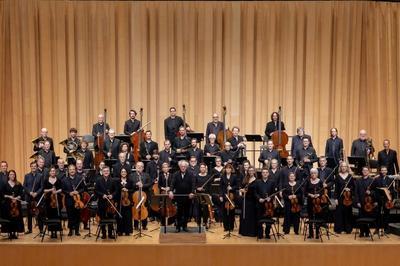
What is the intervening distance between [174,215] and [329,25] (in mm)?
6170

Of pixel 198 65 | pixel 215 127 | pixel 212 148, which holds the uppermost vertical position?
pixel 198 65

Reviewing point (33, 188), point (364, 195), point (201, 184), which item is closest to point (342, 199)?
point (364, 195)

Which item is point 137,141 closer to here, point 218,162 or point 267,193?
point 218,162

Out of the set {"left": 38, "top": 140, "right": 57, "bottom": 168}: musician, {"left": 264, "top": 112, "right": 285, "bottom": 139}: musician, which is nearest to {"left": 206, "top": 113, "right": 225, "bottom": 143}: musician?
{"left": 264, "top": 112, "right": 285, "bottom": 139}: musician

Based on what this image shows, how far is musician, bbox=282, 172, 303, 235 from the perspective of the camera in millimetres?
10016

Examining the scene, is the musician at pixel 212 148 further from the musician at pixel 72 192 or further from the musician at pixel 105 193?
the musician at pixel 72 192

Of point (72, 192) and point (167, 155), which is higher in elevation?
point (167, 155)

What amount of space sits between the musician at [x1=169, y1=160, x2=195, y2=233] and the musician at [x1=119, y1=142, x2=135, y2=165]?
1.08 metres

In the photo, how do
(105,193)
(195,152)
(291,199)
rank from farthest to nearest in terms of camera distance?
(195,152) → (291,199) → (105,193)

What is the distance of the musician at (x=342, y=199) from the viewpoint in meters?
10.0

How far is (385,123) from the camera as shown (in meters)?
13.8

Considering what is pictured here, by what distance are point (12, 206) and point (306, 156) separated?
488 cm

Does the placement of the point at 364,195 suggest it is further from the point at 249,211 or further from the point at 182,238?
the point at 182,238

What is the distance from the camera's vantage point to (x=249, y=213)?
9.95 metres
